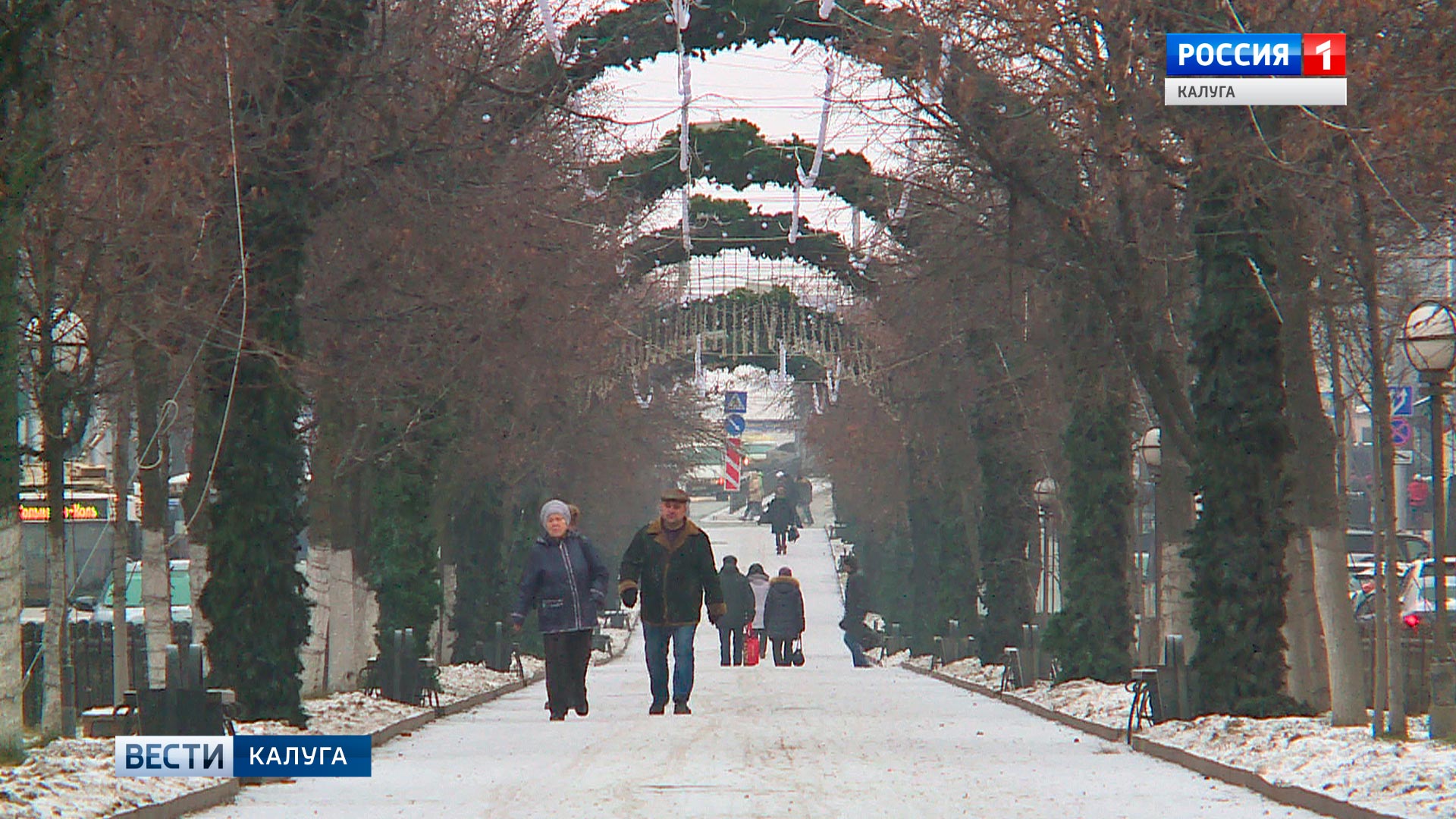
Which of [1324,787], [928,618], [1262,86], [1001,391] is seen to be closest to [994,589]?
[1001,391]

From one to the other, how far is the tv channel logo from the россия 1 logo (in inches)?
289

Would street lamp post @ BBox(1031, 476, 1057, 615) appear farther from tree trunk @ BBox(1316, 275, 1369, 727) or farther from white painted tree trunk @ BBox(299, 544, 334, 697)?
tree trunk @ BBox(1316, 275, 1369, 727)

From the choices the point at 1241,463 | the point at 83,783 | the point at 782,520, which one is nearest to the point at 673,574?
the point at 1241,463

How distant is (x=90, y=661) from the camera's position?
2533 cm

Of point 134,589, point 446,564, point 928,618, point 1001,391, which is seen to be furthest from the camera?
point 928,618

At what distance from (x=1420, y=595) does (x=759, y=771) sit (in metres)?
15.4

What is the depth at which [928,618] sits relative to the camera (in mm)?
47844

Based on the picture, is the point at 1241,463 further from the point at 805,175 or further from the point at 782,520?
the point at 782,520

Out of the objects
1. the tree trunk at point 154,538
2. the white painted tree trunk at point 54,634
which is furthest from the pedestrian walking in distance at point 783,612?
the white painted tree trunk at point 54,634

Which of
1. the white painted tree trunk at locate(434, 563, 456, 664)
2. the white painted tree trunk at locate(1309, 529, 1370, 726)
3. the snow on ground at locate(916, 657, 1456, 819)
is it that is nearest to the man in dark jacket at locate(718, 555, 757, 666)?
the white painted tree trunk at locate(434, 563, 456, 664)

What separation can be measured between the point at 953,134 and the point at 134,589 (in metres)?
27.4

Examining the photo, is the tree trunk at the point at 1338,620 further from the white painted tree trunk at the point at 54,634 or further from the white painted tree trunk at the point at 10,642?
the white painted tree trunk at the point at 54,634

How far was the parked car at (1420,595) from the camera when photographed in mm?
23672

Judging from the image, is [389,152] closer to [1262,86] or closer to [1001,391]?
[1262,86]
